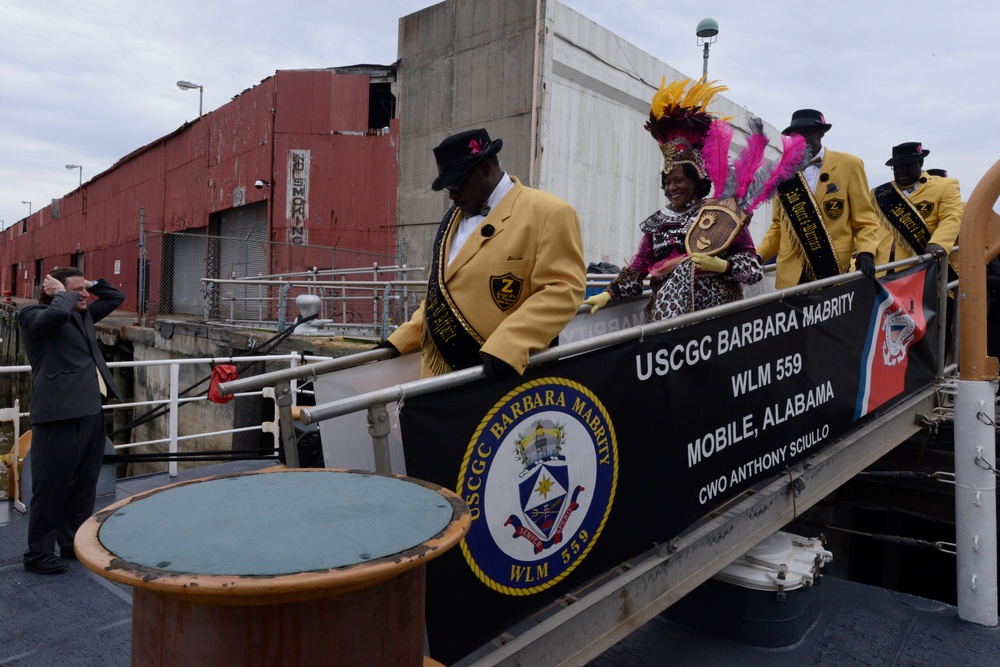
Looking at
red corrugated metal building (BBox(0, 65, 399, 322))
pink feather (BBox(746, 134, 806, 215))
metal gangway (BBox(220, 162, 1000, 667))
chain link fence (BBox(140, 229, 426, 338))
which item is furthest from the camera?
red corrugated metal building (BBox(0, 65, 399, 322))

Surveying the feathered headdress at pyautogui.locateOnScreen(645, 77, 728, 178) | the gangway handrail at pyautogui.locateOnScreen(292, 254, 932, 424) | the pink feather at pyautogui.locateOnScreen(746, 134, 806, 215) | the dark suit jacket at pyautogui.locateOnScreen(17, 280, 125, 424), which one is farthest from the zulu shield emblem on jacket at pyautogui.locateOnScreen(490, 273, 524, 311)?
the dark suit jacket at pyautogui.locateOnScreen(17, 280, 125, 424)

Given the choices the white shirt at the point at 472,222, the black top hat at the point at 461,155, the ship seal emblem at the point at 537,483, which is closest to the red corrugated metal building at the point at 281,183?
the white shirt at the point at 472,222

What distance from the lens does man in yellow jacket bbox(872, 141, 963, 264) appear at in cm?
570

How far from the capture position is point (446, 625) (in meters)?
2.13

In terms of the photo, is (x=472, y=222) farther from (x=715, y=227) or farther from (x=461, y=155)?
(x=715, y=227)

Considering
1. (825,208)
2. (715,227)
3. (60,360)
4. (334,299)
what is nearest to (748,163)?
(715,227)

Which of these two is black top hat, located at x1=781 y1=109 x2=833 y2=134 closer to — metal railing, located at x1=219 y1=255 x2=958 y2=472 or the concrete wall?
metal railing, located at x1=219 y1=255 x2=958 y2=472

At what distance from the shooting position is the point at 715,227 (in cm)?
368

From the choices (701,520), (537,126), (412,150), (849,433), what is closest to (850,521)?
(849,433)

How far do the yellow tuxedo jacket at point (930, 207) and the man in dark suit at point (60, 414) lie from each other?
227 inches

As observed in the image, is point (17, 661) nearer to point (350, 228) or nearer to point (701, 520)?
point (701, 520)

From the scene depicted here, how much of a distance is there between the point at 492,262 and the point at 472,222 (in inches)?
10.9

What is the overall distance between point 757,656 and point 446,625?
2.11 m

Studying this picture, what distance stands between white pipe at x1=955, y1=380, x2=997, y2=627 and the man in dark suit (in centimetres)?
532
